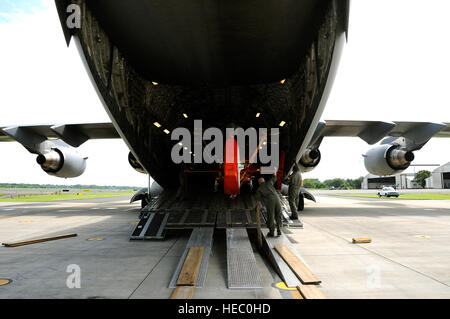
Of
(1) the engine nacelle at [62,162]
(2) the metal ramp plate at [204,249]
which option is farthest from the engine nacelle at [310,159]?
(1) the engine nacelle at [62,162]

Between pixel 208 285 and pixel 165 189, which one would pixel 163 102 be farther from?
pixel 208 285

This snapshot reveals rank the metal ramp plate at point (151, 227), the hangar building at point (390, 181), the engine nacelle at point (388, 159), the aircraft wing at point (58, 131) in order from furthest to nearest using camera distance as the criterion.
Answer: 1. the hangar building at point (390, 181)
2. the engine nacelle at point (388, 159)
3. the aircraft wing at point (58, 131)
4. the metal ramp plate at point (151, 227)

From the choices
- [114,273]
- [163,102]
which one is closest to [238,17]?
[163,102]

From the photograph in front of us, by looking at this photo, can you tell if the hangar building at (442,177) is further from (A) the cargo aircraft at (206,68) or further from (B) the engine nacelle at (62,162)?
(B) the engine nacelle at (62,162)

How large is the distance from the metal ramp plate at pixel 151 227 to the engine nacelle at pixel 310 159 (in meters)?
7.87

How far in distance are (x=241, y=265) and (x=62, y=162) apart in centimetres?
1166

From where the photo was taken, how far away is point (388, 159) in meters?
12.1

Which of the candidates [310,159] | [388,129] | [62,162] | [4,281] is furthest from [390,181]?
[4,281]

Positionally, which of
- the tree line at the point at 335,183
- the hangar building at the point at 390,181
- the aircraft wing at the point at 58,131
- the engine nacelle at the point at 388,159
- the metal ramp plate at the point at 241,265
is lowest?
the tree line at the point at 335,183

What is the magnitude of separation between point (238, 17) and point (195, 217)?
13.9ft

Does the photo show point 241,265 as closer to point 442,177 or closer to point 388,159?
point 388,159

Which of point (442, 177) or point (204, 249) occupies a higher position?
point (204, 249)

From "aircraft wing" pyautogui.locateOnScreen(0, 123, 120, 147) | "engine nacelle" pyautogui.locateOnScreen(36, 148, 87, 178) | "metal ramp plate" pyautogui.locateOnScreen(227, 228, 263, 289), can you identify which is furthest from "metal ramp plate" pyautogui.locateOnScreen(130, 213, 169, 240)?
"engine nacelle" pyautogui.locateOnScreen(36, 148, 87, 178)

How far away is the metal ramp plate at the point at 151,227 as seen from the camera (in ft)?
19.7
